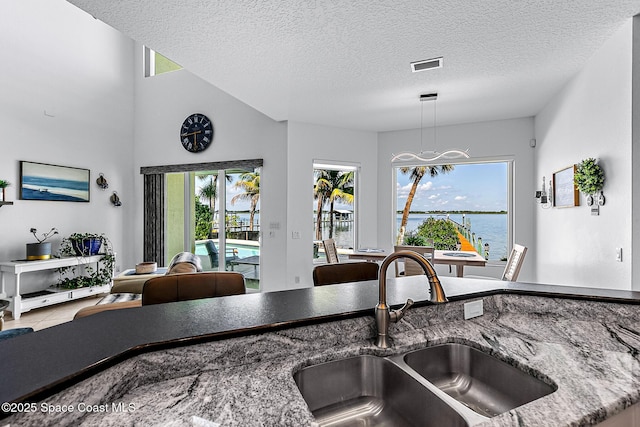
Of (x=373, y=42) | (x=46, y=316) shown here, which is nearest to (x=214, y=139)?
(x=46, y=316)

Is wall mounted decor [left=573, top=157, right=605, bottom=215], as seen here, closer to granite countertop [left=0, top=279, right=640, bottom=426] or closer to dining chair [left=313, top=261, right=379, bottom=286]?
granite countertop [left=0, top=279, right=640, bottom=426]

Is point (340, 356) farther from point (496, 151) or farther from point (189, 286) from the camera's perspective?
point (496, 151)

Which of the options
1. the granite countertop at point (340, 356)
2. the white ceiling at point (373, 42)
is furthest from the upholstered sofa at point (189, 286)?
the white ceiling at point (373, 42)

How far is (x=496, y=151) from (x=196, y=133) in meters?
4.64

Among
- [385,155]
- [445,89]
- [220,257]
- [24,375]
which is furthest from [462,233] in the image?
[24,375]

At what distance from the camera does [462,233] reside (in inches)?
Result: 199

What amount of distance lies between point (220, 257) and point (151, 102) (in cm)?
304

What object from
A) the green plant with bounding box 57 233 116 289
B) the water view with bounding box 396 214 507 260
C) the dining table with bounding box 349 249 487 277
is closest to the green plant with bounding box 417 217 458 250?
the water view with bounding box 396 214 507 260

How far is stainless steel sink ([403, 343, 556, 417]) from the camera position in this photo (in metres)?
1.06

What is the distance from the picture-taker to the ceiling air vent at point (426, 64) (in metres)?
2.76

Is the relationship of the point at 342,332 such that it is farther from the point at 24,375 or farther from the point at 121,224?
the point at 121,224

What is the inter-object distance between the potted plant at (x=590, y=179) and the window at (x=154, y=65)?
6.25m

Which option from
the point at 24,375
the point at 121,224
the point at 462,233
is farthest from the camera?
the point at 121,224

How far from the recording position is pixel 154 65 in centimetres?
605
